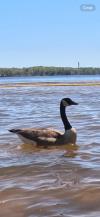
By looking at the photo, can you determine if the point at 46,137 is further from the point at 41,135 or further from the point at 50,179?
the point at 50,179

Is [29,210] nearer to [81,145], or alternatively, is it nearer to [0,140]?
[81,145]

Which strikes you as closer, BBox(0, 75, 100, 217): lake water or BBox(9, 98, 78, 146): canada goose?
BBox(0, 75, 100, 217): lake water

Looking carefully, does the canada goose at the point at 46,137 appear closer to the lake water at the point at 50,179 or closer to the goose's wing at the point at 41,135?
the goose's wing at the point at 41,135

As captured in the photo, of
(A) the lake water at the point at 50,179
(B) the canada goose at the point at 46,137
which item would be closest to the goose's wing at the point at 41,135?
(B) the canada goose at the point at 46,137

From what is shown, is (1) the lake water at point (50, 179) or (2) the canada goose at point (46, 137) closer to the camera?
(1) the lake water at point (50, 179)

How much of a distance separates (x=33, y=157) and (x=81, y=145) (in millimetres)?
1686

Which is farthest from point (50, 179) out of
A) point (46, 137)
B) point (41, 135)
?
point (41, 135)

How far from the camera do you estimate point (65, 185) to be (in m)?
7.30

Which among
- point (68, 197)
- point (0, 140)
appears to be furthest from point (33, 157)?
point (68, 197)

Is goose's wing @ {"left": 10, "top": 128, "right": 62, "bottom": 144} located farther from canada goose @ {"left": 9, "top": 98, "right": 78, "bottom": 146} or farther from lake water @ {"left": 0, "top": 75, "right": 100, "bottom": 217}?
lake water @ {"left": 0, "top": 75, "right": 100, "bottom": 217}

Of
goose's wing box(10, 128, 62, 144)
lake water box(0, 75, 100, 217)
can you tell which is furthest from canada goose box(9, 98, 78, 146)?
lake water box(0, 75, 100, 217)

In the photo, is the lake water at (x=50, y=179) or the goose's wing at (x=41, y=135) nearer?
the lake water at (x=50, y=179)

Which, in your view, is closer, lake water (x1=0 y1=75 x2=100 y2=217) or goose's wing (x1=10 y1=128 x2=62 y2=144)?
lake water (x1=0 y1=75 x2=100 y2=217)

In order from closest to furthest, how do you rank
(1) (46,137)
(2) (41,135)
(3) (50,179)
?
(3) (50,179) → (1) (46,137) → (2) (41,135)
